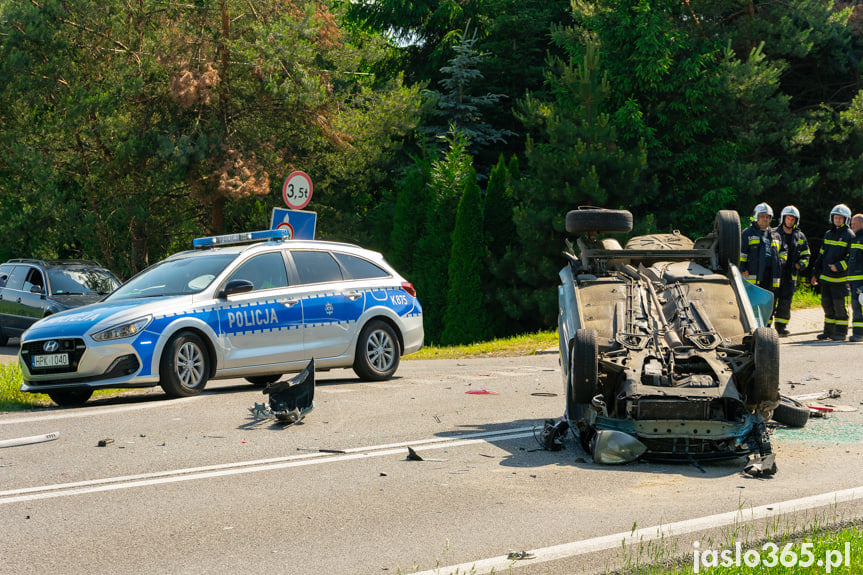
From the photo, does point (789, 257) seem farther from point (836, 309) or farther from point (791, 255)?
point (836, 309)

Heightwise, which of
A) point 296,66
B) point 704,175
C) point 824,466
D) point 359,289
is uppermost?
point 296,66

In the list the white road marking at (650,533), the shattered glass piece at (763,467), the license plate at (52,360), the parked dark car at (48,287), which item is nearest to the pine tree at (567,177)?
the parked dark car at (48,287)

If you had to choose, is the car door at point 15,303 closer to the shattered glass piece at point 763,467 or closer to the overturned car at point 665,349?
the overturned car at point 665,349

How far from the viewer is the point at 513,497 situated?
6203mm

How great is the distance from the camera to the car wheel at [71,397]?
10.5 meters

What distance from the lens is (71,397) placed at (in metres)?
10.7

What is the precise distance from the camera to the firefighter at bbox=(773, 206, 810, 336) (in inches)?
653

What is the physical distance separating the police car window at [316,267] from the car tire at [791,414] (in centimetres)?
574

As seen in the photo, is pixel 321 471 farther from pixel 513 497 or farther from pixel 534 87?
pixel 534 87

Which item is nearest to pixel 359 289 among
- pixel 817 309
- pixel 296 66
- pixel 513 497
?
pixel 513 497

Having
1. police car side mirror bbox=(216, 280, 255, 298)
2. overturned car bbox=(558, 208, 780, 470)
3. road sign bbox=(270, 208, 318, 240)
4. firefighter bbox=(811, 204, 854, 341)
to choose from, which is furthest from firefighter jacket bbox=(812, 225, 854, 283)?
police car side mirror bbox=(216, 280, 255, 298)

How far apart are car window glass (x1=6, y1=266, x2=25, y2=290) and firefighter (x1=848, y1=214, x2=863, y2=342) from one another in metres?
16.4

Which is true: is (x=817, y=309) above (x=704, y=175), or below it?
below

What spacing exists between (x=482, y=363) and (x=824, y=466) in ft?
26.3
